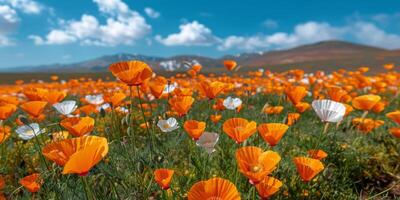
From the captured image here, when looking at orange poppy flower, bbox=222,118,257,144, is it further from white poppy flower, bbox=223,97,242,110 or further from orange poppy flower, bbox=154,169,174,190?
white poppy flower, bbox=223,97,242,110

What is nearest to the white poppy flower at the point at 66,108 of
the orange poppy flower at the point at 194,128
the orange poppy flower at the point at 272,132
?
the orange poppy flower at the point at 194,128

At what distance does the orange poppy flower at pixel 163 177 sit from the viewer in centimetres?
162

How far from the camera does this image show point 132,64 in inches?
78.0

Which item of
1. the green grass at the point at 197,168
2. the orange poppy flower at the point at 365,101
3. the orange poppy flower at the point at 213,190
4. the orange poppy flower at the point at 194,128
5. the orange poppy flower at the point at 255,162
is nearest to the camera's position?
the orange poppy flower at the point at 213,190

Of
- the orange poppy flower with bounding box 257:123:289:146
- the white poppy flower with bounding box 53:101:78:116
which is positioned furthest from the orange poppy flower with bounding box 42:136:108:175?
the white poppy flower with bounding box 53:101:78:116

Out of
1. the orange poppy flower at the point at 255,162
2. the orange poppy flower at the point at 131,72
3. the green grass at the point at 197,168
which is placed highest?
the orange poppy flower at the point at 131,72

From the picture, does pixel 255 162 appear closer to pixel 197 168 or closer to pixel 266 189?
pixel 266 189

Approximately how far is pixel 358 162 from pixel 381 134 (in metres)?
1.33

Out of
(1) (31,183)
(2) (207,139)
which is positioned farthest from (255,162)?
(1) (31,183)

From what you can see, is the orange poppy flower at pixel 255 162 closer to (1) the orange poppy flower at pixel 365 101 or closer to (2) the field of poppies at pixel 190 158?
(2) the field of poppies at pixel 190 158

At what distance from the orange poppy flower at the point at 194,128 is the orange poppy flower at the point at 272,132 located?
387 millimetres

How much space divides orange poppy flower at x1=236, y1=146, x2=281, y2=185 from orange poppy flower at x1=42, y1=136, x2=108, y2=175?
1.61 ft

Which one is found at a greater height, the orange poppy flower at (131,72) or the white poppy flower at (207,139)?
the orange poppy flower at (131,72)

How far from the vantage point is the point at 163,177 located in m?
1.68
